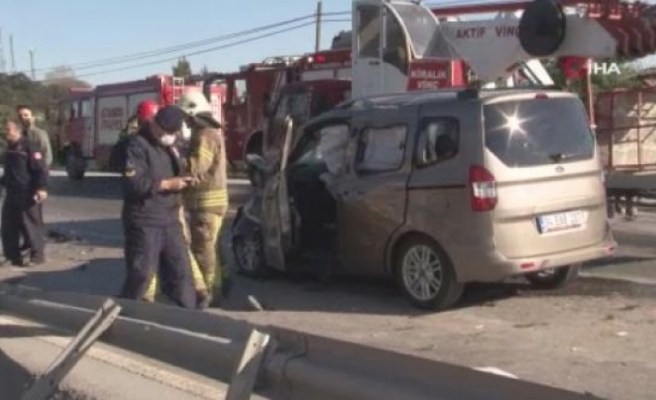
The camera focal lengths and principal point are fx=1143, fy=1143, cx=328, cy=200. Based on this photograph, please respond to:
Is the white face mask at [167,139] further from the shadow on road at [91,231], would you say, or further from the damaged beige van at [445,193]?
the shadow on road at [91,231]

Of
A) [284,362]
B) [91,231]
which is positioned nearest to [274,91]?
[91,231]

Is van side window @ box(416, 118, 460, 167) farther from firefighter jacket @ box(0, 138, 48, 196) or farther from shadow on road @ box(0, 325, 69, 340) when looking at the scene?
firefighter jacket @ box(0, 138, 48, 196)

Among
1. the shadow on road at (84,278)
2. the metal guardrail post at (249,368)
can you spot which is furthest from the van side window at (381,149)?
the metal guardrail post at (249,368)

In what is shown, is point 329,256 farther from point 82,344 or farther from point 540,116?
point 82,344

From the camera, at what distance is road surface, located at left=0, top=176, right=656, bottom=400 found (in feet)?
24.1

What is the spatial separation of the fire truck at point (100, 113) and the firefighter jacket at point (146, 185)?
18.6 meters

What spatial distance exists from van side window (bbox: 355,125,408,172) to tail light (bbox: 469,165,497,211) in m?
0.96

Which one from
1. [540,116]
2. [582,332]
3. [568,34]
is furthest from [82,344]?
[568,34]

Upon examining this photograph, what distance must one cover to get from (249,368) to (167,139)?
3.94 m

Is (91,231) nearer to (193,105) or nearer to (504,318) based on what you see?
(193,105)

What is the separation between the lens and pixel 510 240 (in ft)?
29.4

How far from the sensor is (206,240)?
→ 9.59 m

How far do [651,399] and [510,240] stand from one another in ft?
8.91

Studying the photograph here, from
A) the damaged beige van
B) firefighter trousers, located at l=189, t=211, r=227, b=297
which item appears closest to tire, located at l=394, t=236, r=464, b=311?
the damaged beige van
